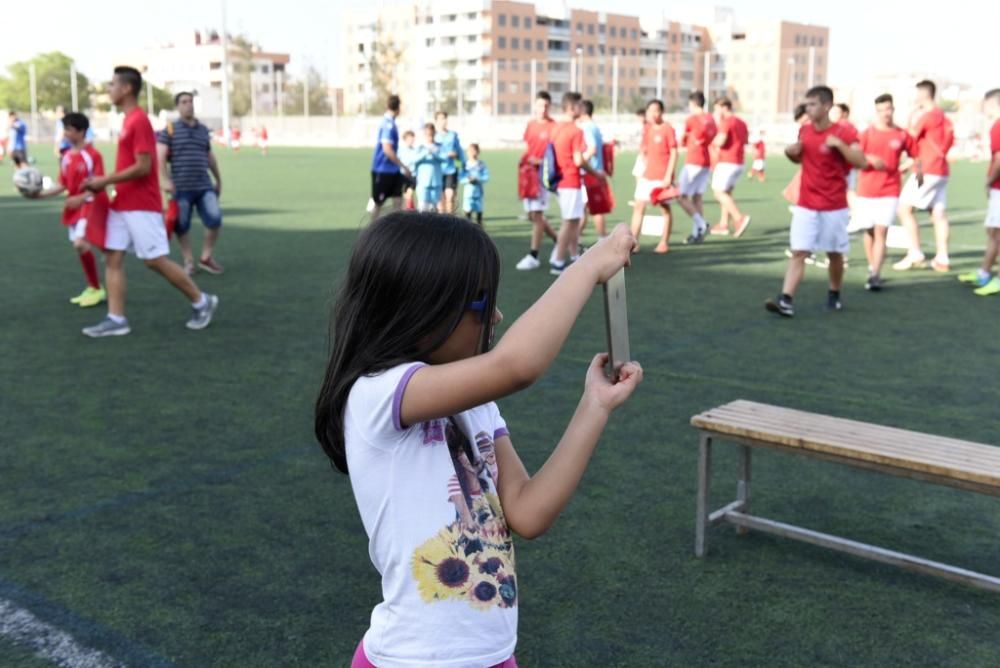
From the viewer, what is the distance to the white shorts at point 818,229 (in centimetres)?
897

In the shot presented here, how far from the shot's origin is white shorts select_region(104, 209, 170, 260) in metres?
8.06

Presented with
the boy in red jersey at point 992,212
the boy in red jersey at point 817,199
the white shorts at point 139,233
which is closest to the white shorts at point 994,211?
the boy in red jersey at point 992,212

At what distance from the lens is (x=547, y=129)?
43.8 ft

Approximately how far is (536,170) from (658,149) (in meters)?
1.84

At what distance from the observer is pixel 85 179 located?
28.0 feet

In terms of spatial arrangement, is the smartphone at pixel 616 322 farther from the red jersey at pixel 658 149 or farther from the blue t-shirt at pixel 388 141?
the blue t-shirt at pixel 388 141

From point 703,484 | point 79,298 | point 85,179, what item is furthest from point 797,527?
point 79,298

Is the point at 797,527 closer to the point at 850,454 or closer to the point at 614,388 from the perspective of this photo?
the point at 850,454

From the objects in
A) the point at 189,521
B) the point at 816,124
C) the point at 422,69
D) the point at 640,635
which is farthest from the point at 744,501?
the point at 422,69

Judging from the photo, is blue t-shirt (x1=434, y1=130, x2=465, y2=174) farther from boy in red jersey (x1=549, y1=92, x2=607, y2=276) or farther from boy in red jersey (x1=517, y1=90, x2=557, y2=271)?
boy in red jersey (x1=549, y1=92, x2=607, y2=276)

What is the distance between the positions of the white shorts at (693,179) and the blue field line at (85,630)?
12364mm

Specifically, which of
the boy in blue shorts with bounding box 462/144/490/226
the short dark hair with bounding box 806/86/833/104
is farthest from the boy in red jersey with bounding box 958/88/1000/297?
the boy in blue shorts with bounding box 462/144/490/226

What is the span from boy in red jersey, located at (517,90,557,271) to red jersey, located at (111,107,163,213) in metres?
4.85

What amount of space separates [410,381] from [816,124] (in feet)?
26.2
